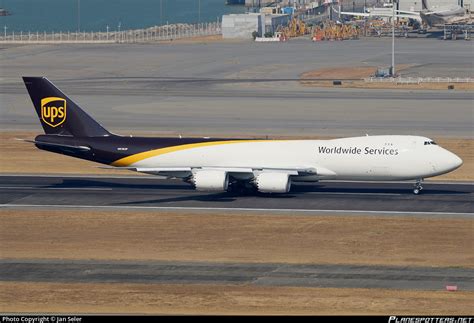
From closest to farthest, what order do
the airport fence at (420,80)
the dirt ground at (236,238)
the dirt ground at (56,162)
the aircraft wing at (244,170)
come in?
the dirt ground at (236,238) < the aircraft wing at (244,170) < the dirt ground at (56,162) < the airport fence at (420,80)

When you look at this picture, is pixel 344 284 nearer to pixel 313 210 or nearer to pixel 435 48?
pixel 313 210

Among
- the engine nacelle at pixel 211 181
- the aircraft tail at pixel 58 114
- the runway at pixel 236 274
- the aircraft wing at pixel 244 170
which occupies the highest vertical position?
the aircraft tail at pixel 58 114

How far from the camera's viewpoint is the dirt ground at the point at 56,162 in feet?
267

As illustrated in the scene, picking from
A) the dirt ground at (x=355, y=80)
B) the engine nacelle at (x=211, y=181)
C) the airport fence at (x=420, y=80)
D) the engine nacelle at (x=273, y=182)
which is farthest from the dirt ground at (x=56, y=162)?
the airport fence at (x=420, y=80)

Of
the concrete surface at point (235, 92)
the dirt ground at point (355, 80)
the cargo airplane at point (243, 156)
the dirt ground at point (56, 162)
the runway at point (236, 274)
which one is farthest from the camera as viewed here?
the dirt ground at point (355, 80)

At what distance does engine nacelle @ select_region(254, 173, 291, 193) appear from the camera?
7019 centimetres

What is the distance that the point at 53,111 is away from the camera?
74750mm

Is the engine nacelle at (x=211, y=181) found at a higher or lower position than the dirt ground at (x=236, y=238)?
higher

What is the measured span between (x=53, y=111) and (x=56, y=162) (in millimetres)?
11263

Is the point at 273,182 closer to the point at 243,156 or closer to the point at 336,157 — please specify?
the point at 243,156

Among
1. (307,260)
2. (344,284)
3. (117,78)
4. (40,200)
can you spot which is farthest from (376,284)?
(117,78)

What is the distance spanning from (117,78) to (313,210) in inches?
3532

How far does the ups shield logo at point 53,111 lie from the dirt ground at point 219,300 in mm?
26310

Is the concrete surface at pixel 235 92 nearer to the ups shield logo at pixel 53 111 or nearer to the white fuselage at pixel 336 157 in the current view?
the ups shield logo at pixel 53 111
